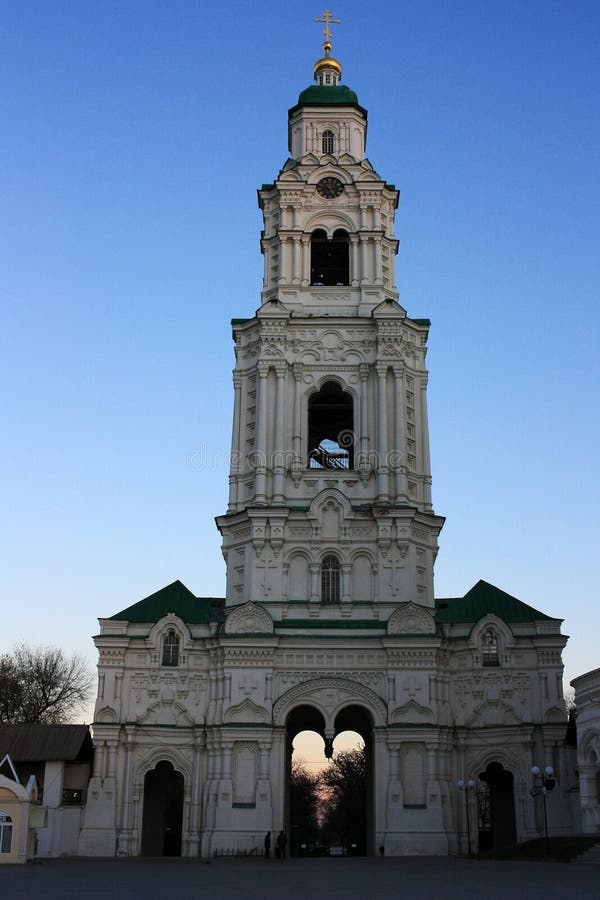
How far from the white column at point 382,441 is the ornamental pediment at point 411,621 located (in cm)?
479

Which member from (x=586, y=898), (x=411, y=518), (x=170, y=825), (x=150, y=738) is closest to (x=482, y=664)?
(x=411, y=518)

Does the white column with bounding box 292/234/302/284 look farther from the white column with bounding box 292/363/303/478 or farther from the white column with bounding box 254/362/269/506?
the white column with bounding box 254/362/269/506

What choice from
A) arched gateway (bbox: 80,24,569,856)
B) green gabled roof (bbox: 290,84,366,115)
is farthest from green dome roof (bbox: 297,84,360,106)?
arched gateway (bbox: 80,24,569,856)

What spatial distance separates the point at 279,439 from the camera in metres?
43.5

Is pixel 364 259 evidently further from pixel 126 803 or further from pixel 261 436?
pixel 126 803

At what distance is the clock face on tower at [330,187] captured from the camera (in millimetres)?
48581

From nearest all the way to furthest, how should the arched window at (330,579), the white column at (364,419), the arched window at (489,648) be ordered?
the arched window at (489,648)
the arched window at (330,579)
the white column at (364,419)

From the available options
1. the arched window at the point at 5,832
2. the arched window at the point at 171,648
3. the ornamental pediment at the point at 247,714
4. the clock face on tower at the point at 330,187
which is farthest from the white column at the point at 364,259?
the arched window at the point at 5,832

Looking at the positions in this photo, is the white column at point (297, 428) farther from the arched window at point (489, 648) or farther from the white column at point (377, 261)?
the arched window at point (489, 648)

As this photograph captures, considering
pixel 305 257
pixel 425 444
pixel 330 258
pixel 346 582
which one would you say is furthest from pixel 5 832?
pixel 330 258

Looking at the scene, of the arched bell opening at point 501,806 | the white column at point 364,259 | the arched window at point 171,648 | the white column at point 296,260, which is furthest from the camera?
the white column at point 296,260

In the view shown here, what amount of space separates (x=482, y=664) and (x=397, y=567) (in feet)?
16.8

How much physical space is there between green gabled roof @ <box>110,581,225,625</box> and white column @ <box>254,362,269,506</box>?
5035 millimetres

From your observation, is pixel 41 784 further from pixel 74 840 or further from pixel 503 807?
pixel 503 807
